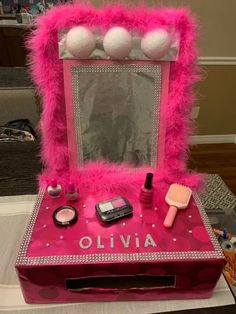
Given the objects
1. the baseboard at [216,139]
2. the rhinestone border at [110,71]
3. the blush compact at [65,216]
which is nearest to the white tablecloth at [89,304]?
the blush compact at [65,216]

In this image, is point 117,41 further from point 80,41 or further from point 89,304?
point 89,304

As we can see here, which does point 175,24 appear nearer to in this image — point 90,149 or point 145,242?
point 90,149

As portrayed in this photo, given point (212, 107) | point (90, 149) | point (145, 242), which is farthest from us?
point (212, 107)

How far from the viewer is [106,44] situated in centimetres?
52

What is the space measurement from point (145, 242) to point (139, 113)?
10.2 inches

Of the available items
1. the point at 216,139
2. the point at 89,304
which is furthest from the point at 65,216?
the point at 216,139

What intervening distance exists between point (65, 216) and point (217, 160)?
1.53 m

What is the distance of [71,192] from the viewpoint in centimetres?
59

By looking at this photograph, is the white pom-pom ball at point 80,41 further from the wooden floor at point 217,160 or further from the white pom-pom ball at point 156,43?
the wooden floor at point 217,160

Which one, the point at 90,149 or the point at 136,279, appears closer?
the point at 136,279

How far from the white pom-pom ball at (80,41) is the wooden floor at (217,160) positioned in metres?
1.24

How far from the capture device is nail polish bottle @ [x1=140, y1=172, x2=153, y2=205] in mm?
583

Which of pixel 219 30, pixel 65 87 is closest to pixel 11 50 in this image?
pixel 219 30

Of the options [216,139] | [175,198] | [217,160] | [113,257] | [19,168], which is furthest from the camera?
[216,139]
